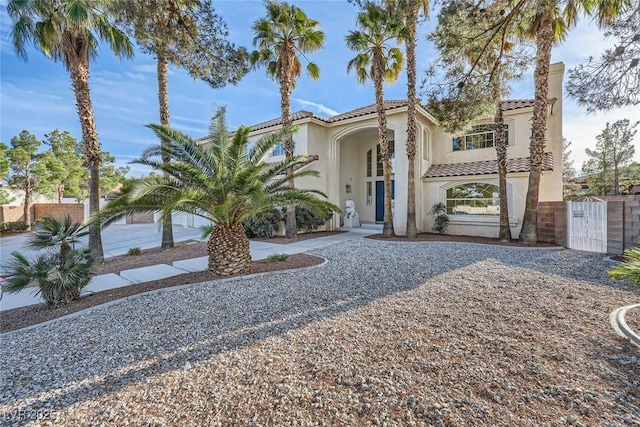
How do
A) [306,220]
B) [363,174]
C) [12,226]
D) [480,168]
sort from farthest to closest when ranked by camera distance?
1. [12,226]
2. [363,174]
3. [306,220]
4. [480,168]

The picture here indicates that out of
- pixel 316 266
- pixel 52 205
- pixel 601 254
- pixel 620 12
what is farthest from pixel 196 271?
pixel 52 205

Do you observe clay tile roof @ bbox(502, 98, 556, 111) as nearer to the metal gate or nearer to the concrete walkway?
the metal gate

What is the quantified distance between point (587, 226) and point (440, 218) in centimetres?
600

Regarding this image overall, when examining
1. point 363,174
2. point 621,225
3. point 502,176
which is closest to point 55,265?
point 621,225

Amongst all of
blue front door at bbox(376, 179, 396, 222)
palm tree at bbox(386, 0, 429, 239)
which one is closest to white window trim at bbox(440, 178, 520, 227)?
palm tree at bbox(386, 0, 429, 239)

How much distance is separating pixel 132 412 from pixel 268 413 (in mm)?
1310

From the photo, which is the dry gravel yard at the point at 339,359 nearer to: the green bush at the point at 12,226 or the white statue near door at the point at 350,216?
the white statue near door at the point at 350,216

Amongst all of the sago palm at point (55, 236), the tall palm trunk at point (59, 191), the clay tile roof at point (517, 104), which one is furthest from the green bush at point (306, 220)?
the tall palm trunk at point (59, 191)

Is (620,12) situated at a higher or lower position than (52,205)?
higher

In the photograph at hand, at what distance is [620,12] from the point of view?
6227mm

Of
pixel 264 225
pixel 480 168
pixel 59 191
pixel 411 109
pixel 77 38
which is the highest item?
pixel 77 38

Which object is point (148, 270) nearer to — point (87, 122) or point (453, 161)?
point (87, 122)

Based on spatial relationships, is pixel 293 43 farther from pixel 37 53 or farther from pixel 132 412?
pixel 132 412

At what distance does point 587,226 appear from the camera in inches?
389
